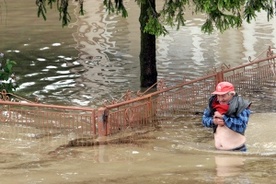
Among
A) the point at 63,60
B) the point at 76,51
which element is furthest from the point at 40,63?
the point at 76,51

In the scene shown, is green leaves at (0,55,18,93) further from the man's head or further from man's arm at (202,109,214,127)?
the man's head

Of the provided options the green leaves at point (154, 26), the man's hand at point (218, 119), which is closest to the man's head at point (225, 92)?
the man's hand at point (218, 119)

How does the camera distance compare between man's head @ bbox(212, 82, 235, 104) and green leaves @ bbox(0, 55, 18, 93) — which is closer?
man's head @ bbox(212, 82, 235, 104)

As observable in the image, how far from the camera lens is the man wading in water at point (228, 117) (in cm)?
933

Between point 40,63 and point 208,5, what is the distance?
862cm

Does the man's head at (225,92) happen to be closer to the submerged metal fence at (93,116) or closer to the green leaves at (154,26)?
the submerged metal fence at (93,116)

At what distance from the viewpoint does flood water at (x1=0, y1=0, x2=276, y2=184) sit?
8344 mm

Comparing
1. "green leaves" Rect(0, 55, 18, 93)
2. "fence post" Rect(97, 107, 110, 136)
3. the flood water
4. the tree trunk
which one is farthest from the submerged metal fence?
the tree trunk

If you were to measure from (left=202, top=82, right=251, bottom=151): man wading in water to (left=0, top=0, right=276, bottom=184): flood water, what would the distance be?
286 mm

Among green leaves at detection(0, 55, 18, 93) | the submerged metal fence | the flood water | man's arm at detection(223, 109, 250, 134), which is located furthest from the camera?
green leaves at detection(0, 55, 18, 93)

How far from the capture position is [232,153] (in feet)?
31.4

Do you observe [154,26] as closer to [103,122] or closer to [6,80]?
[6,80]

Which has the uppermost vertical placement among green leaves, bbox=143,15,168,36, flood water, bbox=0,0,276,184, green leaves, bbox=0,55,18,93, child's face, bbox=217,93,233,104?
green leaves, bbox=143,15,168,36

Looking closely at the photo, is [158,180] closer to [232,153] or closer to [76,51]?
[232,153]
